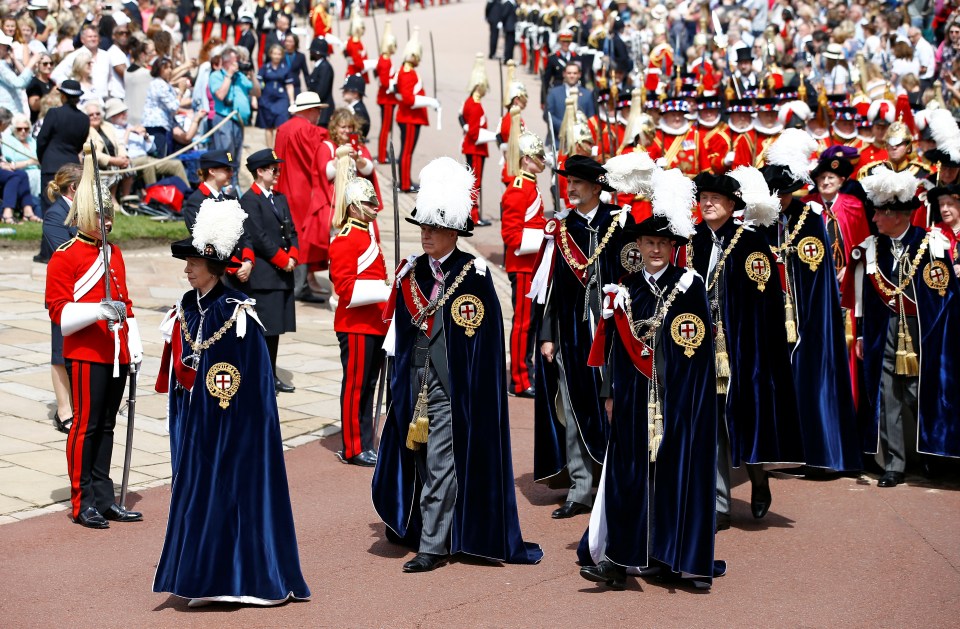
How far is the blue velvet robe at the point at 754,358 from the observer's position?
8.42 m

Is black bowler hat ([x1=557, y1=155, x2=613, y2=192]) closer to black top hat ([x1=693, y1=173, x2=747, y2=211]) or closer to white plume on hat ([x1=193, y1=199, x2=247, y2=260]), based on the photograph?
black top hat ([x1=693, y1=173, x2=747, y2=211])

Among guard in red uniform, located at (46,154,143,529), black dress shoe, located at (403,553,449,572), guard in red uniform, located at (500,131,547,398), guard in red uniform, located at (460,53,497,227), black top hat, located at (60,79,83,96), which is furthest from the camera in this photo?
guard in red uniform, located at (460,53,497,227)

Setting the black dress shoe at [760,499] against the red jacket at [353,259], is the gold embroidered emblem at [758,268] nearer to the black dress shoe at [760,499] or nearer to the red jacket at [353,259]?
the black dress shoe at [760,499]

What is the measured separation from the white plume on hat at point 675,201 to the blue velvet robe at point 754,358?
1.21 metres

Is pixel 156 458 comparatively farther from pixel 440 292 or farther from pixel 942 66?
pixel 942 66

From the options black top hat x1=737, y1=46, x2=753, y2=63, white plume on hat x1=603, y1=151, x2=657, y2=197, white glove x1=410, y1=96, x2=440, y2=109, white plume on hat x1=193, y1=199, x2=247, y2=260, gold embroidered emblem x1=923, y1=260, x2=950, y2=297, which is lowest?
gold embroidered emblem x1=923, y1=260, x2=950, y2=297

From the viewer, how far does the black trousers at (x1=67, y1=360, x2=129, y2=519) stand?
796 cm

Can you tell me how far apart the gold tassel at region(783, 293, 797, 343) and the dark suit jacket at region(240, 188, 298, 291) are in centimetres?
364

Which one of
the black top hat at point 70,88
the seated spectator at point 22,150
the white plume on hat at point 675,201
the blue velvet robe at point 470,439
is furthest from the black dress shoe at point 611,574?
the seated spectator at point 22,150

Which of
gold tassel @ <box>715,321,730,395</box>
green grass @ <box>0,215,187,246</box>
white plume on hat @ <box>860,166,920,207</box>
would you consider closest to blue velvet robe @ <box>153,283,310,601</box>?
gold tassel @ <box>715,321,730,395</box>

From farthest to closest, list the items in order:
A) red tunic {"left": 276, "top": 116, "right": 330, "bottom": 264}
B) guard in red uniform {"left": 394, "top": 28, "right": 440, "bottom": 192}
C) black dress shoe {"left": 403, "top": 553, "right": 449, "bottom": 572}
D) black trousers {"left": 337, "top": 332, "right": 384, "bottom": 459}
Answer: guard in red uniform {"left": 394, "top": 28, "right": 440, "bottom": 192} < red tunic {"left": 276, "top": 116, "right": 330, "bottom": 264} < black trousers {"left": 337, "top": 332, "right": 384, "bottom": 459} < black dress shoe {"left": 403, "top": 553, "right": 449, "bottom": 572}

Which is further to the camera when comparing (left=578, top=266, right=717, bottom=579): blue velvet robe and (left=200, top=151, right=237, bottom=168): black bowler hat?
(left=200, top=151, right=237, bottom=168): black bowler hat

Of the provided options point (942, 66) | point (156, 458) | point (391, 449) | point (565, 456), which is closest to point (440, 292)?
point (391, 449)

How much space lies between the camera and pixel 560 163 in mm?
14562
